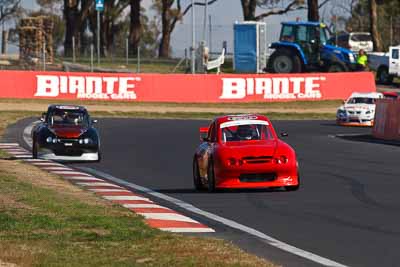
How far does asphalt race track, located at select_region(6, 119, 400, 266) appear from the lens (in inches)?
512

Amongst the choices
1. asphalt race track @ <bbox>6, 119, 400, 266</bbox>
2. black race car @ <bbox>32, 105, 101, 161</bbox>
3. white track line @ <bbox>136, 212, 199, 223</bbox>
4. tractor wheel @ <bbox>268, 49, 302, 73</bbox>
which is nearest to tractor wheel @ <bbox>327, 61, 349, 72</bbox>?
tractor wheel @ <bbox>268, 49, 302, 73</bbox>

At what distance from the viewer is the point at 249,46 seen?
6781 centimetres

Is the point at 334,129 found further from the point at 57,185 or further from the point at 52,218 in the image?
the point at 52,218

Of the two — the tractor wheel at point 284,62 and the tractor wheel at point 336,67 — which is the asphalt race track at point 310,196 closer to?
the tractor wheel at point 284,62

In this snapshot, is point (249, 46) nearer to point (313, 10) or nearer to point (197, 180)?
point (313, 10)

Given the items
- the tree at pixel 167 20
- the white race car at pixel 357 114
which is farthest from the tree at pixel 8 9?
the white race car at pixel 357 114

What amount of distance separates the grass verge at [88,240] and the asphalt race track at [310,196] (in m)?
0.67

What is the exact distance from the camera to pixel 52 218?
49.2 feet

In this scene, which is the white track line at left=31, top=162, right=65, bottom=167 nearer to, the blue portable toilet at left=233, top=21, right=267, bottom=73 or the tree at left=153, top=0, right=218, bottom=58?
the blue portable toilet at left=233, top=21, right=267, bottom=73

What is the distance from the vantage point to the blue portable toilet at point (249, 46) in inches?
2648

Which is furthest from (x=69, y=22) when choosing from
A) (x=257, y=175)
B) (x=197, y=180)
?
(x=257, y=175)

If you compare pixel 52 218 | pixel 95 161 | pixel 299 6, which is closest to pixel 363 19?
pixel 299 6

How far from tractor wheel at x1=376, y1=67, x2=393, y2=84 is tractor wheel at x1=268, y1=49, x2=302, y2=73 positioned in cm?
912

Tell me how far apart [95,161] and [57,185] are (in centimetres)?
711
